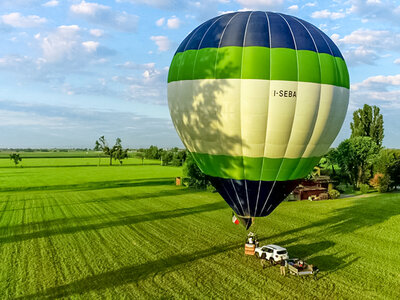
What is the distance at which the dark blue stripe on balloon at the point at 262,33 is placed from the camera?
559 inches

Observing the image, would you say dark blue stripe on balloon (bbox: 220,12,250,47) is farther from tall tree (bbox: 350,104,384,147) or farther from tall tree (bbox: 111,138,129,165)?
tall tree (bbox: 111,138,129,165)

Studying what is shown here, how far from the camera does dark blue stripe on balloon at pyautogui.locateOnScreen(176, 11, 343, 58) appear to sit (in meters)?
14.2

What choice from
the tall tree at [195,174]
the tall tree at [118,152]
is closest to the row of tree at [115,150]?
the tall tree at [118,152]

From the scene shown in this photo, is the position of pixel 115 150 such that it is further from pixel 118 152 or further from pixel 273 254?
pixel 273 254

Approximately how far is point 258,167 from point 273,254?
5.09 metres

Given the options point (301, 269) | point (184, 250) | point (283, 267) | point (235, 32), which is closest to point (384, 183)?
point (301, 269)

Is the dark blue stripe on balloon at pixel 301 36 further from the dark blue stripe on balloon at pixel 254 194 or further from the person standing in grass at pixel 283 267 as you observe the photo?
the person standing in grass at pixel 283 267

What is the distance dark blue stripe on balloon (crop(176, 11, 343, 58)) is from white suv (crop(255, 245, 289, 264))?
34.3 feet

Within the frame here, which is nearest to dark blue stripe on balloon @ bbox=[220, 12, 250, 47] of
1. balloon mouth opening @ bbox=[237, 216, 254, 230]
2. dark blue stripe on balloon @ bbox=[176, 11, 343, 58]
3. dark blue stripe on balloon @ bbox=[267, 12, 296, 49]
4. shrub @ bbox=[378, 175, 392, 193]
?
dark blue stripe on balloon @ bbox=[176, 11, 343, 58]

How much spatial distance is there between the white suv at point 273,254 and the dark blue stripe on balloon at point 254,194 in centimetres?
227

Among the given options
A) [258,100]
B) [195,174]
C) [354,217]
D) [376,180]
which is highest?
[258,100]

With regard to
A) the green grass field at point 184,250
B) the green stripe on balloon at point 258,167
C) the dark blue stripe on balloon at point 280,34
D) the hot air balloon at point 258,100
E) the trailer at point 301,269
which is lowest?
the green grass field at point 184,250

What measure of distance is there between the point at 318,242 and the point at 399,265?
15.8 ft

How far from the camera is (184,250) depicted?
18766 mm
